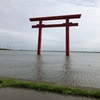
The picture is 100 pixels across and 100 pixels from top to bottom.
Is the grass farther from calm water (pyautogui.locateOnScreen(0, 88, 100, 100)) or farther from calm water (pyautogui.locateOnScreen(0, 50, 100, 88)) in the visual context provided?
calm water (pyautogui.locateOnScreen(0, 50, 100, 88))

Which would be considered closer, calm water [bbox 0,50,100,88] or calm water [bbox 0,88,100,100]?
calm water [bbox 0,88,100,100]

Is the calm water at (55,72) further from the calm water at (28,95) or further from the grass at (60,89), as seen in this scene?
the calm water at (28,95)

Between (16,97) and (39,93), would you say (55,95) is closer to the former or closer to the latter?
(39,93)

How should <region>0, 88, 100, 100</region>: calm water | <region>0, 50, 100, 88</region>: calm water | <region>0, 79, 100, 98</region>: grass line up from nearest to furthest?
<region>0, 88, 100, 100</region>: calm water, <region>0, 79, 100, 98</region>: grass, <region>0, 50, 100, 88</region>: calm water

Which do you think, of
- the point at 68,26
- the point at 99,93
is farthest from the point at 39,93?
the point at 68,26

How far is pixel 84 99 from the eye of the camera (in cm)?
306

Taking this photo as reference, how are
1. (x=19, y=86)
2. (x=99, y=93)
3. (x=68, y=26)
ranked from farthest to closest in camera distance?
(x=68, y=26) < (x=19, y=86) < (x=99, y=93)

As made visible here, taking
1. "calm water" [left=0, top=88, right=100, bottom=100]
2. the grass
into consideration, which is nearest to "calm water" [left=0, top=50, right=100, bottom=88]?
the grass

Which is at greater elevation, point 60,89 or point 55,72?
point 60,89

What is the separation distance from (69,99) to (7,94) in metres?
1.46

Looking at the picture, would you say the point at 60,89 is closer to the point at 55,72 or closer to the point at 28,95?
the point at 28,95

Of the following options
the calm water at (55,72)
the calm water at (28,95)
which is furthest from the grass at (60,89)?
the calm water at (55,72)

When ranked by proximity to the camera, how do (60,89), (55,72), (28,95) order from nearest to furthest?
(28,95) → (60,89) → (55,72)

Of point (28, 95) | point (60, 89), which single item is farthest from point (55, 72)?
point (28, 95)
